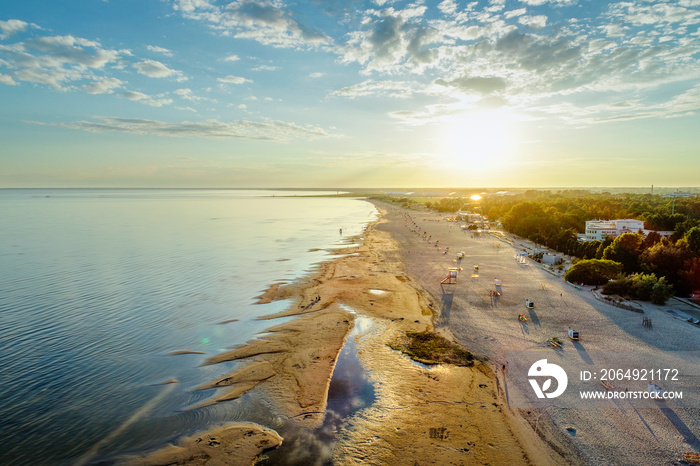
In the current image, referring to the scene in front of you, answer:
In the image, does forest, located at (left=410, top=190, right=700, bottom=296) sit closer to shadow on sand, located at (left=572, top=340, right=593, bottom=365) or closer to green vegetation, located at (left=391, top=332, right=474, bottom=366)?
shadow on sand, located at (left=572, top=340, right=593, bottom=365)

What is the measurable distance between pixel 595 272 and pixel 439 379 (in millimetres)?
28995

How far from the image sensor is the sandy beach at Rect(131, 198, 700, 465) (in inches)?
550

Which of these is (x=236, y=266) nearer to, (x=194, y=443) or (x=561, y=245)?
(x=194, y=443)

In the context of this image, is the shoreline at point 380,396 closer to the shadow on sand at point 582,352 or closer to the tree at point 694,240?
the shadow on sand at point 582,352

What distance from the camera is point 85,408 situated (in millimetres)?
16594

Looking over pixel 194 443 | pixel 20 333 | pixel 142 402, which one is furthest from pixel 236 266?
pixel 194 443

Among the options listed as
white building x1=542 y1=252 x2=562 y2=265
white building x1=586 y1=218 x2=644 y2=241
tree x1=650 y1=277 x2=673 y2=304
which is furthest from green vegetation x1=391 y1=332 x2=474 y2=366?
white building x1=586 y1=218 x2=644 y2=241

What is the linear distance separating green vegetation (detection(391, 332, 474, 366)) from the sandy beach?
→ 0.64 metres

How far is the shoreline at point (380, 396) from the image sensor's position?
546 inches

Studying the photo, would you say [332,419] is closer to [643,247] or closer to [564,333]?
[564,333]

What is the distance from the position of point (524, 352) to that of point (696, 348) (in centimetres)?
1129

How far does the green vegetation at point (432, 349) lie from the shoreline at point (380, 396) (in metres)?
0.66

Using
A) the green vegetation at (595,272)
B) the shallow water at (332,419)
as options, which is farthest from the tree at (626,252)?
the shallow water at (332,419)

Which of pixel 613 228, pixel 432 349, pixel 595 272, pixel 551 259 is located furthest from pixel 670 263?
pixel 432 349
